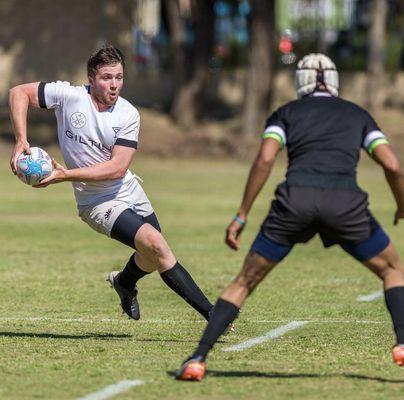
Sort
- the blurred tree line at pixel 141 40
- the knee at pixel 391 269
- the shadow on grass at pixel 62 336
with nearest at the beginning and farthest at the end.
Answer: the knee at pixel 391 269
the shadow on grass at pixel 62 336
the blurred tree line at pixel 141 40

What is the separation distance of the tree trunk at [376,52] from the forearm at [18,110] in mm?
28798

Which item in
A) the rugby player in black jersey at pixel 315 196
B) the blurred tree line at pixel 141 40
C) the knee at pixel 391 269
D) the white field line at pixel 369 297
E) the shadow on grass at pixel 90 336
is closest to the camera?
A: the rugby player in black jersey at pixel 315 196

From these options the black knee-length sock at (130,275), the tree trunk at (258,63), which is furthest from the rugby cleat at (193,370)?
the tree trunk at (258,63)

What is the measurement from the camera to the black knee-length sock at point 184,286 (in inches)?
366

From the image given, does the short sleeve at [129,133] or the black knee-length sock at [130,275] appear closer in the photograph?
the short sleeve at [129,133]

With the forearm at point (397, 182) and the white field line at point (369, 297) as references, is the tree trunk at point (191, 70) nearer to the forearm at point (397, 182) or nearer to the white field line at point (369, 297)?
the white field line at point (369, 297)

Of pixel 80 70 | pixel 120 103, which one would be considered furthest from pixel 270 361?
pixel 80 70

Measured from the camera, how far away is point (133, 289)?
980cm

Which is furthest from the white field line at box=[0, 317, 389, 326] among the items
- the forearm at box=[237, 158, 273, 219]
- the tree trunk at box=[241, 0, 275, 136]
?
the tree trunk at box=[241, 0, 275, 136]

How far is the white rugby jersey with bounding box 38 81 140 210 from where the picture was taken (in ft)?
29.7

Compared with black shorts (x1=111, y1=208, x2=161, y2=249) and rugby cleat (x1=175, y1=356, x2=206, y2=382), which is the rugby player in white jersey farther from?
rugby cleat (x1=175, y1=356, x2=206, y2=382)

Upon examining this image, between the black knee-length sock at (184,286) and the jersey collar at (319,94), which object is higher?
the jersey collar at (319,94)

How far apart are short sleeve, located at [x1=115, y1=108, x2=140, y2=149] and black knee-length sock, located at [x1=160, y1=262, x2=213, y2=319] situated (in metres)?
1.01

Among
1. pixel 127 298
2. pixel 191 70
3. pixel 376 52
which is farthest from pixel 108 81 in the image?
pixel 191 70
